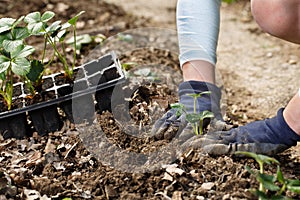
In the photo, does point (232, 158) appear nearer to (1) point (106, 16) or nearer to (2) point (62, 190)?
(2) point (62, 190)

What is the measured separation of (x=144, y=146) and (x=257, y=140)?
15.4 inches

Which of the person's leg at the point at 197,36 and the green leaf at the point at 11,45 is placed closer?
the green leaf at the point at 11,45

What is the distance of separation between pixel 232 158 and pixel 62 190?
0.57 metres

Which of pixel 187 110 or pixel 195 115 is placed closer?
pixel 195 115

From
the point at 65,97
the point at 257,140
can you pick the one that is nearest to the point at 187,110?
the point at 257,140

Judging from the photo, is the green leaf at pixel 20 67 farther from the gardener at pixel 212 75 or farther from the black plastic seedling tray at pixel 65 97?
the gardener at pixel 212 75

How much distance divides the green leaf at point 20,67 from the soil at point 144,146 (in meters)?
0.29

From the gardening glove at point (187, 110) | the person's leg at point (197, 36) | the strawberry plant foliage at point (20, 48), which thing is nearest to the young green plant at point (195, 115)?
the gardening glove at point (187, 110)

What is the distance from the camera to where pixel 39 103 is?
1941 millimetres

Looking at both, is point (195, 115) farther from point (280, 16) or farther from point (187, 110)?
point (280, 16)

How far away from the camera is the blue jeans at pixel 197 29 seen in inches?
81.7

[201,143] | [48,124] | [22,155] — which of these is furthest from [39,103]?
[201,143]

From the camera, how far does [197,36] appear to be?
6.83ft

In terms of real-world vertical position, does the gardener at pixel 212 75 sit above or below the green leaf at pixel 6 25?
below
